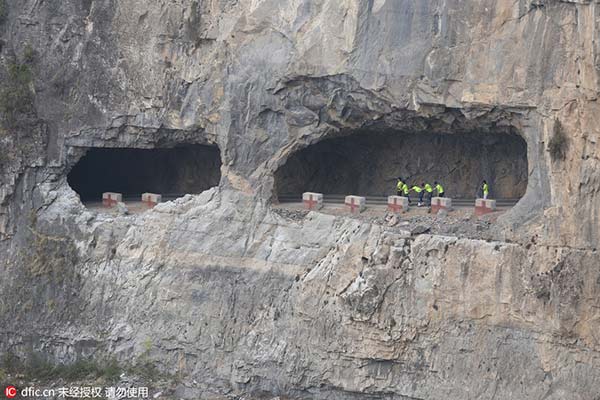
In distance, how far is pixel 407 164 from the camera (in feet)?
108

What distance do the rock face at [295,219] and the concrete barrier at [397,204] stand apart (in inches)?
40.1

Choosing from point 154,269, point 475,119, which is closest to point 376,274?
point 475,119

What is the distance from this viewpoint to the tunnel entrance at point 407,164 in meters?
31.5

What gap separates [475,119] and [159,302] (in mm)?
8314

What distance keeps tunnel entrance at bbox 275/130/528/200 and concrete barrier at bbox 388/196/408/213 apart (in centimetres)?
216

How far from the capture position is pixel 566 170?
2720 cm

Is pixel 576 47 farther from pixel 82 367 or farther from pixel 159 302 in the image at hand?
pixel 82 367

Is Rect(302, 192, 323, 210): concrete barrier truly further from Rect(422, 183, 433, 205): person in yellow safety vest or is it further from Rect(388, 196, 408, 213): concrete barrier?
Rect(422, 183, 433, 205): person in yellow safety vest

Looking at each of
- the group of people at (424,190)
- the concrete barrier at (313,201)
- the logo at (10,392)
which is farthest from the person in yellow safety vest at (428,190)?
the logo at (10,392)

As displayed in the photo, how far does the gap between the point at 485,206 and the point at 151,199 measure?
28.0 feet

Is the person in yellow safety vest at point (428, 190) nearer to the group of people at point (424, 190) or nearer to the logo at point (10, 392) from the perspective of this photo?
the group of people at point (424, 190)

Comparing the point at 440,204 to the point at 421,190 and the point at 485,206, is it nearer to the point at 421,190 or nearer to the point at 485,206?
the point at 485,206

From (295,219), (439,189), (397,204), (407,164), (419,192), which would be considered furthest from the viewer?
(407,164)

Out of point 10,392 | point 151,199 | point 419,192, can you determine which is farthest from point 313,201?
point 10,392
